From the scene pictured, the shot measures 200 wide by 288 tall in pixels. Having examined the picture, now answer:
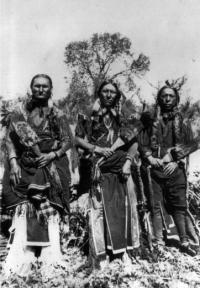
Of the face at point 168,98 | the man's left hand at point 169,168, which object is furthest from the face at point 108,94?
the man's left hand at point 169,168

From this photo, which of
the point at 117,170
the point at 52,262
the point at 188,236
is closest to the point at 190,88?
the point at 117,170

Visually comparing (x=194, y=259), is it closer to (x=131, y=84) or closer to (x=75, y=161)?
(x=75, y=161)

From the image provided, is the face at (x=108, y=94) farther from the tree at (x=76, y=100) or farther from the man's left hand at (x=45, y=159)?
the man's left hand at (x=45, y=159)

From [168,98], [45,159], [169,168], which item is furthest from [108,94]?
[169,168]

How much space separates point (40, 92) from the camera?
180 inches

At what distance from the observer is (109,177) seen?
464 centimetres

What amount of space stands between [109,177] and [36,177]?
0.72 m

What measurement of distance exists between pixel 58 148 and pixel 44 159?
0.20m

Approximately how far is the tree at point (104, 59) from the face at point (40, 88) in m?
0.54

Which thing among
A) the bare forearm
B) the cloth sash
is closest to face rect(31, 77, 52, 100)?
the bare forearm

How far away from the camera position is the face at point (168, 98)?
16.0 ft

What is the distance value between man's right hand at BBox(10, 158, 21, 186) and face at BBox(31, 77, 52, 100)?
672 mm

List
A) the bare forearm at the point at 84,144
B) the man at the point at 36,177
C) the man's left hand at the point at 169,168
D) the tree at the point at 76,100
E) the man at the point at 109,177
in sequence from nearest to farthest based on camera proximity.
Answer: the man at the point at 36,177
the man at the point at 109,177
the bare forearm at the point at 84,144
the man's left hand at the point at 169,168
the tree at the point at 76,100

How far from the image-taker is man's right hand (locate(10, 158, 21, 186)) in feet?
14.7
